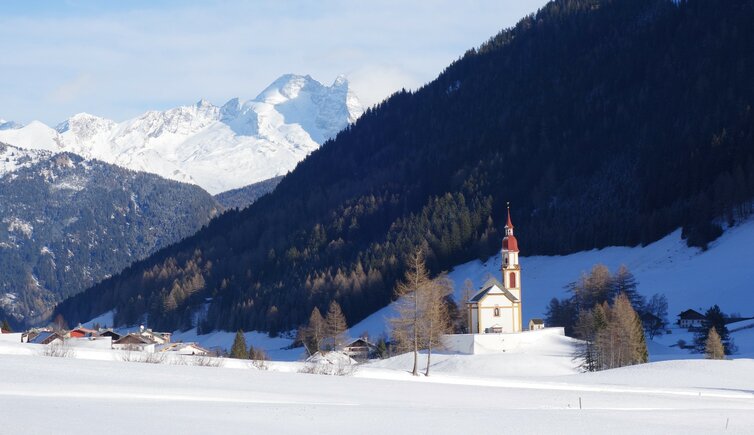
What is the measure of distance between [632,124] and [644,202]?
28.4 metres

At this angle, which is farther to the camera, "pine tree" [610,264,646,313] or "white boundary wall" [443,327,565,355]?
"pine tree" [610,264,646,313]

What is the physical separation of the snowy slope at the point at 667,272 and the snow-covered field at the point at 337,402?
178ft

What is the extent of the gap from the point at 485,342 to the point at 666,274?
140 ft

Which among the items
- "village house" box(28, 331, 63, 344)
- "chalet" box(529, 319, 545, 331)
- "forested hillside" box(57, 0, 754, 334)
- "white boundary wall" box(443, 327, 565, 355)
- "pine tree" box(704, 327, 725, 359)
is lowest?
"pine tree" box(704, 327, 725, 359)

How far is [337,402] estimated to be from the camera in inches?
1620

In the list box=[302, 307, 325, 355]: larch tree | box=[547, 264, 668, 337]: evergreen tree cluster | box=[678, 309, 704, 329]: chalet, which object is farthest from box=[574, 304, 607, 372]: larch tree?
box=[302, 307, 325, 355]: larch tree

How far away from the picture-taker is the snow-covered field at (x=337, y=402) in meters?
31.5

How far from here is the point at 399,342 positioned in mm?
96312

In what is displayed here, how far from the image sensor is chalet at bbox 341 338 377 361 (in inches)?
4264

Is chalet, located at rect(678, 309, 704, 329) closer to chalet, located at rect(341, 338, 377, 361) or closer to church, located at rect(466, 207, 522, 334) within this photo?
church, located at rect(466, 207, 522, 334)

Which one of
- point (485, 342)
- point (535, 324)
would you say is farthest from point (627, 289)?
point (485, 342)

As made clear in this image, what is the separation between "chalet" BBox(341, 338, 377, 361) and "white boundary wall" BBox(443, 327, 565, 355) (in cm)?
1459

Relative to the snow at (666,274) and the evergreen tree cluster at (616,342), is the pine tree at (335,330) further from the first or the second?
the evergreen tree cluster at (616,342)

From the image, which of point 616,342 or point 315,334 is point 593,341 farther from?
point 315,334
